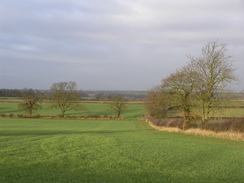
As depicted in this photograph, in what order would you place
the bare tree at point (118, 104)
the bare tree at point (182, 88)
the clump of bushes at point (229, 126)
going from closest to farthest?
the clump of bushes at point (229, 126)
the bare tree at point (182, 88)
the bare tree at point (118, 104)

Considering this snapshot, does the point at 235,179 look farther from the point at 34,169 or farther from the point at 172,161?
the point at 34,169

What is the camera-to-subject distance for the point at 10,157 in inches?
410

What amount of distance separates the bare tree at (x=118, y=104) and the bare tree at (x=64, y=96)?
8.31 m

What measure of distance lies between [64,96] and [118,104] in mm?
14121

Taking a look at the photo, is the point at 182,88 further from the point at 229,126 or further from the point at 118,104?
the point at 118,104

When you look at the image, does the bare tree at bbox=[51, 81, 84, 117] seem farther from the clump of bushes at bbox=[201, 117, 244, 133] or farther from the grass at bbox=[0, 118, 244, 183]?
the grass at bbox=[0, 118, 244, 183]

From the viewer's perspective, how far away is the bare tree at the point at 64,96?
201 ft

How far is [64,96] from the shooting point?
6156 centimetres

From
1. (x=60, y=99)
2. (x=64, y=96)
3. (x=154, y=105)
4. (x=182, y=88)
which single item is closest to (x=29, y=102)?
(x=60, y=99)

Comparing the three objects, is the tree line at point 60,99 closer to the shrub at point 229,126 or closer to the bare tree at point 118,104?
the bare tree at point 118,104

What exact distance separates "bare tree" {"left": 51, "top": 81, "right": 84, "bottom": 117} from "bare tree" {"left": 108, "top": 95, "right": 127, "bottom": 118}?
831cm

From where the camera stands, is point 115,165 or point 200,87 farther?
point 200,87

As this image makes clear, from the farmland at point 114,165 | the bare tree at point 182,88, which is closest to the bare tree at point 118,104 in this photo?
the bare tree at point 182,88

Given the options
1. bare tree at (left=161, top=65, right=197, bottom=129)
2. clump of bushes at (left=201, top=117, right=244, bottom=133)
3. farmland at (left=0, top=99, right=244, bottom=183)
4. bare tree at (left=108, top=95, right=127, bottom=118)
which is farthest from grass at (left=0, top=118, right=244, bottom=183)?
bare tree at (left=108, top=95, right=127, bottom=118)
